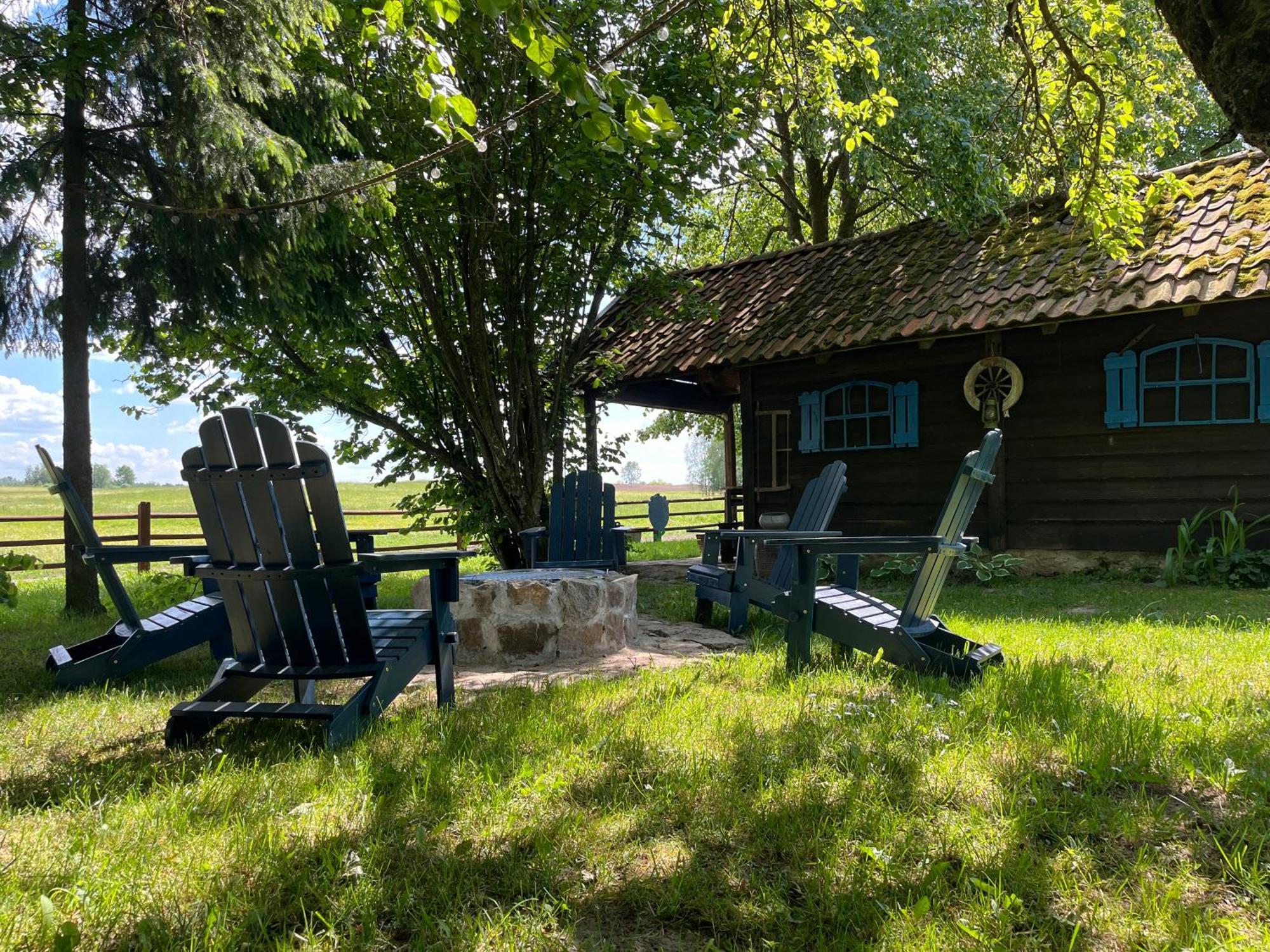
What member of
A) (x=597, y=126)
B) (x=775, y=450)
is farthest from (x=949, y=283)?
(x=597, y=126)

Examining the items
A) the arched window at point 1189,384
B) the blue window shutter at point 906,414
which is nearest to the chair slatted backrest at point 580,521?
the blue window shutter at point 906,414

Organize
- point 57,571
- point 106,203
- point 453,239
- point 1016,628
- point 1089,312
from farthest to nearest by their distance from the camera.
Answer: point 57,571, point 453,239, point 1089,312, point 106,203, point 1016,628

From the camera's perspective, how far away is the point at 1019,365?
891 cm

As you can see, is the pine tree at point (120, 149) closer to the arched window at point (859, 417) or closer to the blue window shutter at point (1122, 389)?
the arched window at point (859, 417)

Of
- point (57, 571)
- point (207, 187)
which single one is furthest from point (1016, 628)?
point (57, 571)

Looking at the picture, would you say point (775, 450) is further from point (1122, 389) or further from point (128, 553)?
point (128, 553)

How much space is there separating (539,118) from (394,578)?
5755mm

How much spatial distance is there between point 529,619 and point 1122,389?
6658 mm

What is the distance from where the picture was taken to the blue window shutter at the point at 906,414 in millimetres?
9469

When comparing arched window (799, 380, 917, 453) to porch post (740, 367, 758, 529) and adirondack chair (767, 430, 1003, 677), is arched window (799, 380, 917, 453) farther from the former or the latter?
adirondack chair (767, 430, 1003, 677)

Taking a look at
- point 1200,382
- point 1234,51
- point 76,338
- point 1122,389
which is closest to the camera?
point 1234,51

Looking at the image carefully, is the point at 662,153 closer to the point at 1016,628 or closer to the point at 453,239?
the point at 453,239

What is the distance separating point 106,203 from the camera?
20.2 ft

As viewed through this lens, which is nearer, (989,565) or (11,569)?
(11,569)
